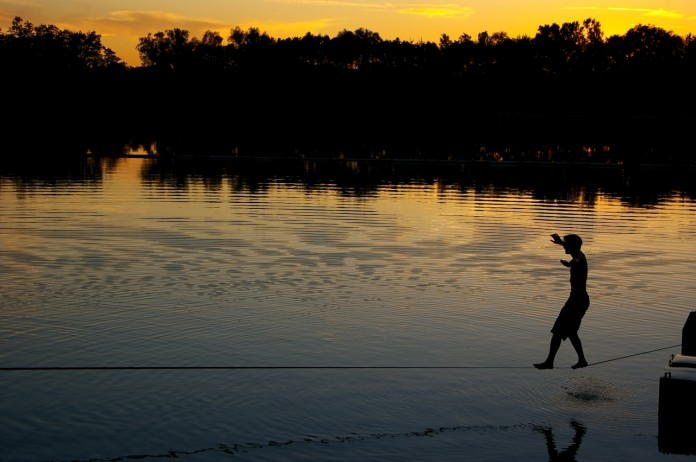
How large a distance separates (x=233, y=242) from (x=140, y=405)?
20.2 meters

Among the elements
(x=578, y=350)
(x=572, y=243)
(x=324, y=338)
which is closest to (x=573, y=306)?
(x=578, y=350)

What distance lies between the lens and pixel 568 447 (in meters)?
11.5

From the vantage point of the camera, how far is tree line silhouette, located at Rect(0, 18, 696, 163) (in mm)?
157875

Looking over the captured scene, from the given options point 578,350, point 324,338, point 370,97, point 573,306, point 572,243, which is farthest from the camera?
point 370,97

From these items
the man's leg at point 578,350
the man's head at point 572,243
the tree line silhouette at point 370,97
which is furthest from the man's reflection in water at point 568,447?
the tree line silhouette at point 370,97

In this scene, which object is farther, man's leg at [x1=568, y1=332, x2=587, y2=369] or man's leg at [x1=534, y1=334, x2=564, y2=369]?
man's leg at [x1=568, y1=332, x2=587, y2=369]

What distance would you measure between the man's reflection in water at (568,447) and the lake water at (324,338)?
6 cm

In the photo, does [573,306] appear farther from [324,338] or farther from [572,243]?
[324,338]

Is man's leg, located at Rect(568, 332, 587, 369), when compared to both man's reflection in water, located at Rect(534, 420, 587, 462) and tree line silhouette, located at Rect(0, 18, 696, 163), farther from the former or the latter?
tree line silhouette, located at Rect(0, 18, 696, 163)

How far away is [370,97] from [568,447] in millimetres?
160909

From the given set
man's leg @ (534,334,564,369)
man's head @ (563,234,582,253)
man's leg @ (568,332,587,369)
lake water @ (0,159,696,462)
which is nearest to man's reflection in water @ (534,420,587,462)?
lake water @ (0,159,696,462)

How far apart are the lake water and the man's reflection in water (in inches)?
2.5

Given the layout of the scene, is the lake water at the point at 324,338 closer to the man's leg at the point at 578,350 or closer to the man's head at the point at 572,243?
the man's leg at the point at 578,350

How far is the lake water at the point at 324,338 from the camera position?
1175 centimetres
